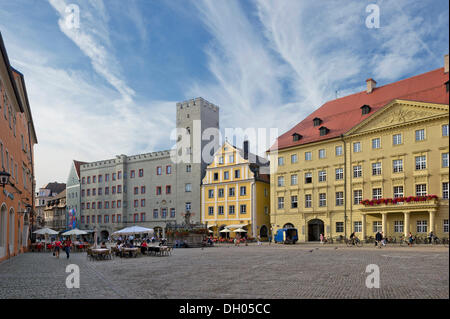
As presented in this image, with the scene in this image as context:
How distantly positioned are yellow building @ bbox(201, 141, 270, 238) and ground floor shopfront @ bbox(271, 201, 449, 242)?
15.9 ft

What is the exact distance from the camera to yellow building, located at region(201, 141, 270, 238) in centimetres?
5653

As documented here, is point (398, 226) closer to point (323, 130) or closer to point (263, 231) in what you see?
point (323, 130)

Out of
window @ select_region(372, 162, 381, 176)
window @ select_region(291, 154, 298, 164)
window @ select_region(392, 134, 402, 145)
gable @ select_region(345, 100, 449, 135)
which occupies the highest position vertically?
window @ select_region(291, 154, 298, 164)

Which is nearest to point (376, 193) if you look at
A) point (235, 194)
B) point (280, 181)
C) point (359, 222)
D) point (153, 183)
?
point (359, 222)

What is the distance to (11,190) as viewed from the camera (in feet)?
85.0

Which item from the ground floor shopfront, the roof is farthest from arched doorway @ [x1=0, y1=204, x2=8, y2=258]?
the roof

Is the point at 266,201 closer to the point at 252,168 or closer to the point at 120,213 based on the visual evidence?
the point at 252,168

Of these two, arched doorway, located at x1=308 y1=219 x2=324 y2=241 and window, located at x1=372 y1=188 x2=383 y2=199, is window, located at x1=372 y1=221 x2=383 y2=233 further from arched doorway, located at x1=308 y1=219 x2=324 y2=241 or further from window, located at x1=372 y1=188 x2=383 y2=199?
arched doorway, located at x1=308 y1=219 x2=324 y2=241

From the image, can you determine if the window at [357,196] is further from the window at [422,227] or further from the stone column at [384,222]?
the window at [422,227]

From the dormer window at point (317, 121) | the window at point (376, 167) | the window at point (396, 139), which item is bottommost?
the window at point (396, 139)

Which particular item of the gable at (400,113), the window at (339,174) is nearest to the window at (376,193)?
the window at (339,174)

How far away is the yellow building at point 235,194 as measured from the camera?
56.5 m

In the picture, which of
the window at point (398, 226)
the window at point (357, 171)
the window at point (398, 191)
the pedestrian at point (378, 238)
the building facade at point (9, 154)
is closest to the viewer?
the building facade at point (9, 154)

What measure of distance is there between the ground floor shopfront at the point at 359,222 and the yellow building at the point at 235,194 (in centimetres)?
486
